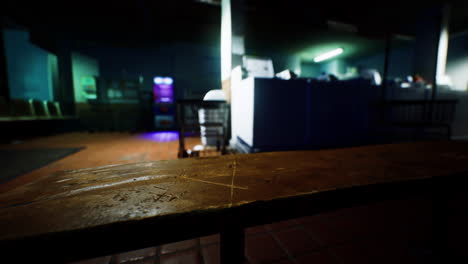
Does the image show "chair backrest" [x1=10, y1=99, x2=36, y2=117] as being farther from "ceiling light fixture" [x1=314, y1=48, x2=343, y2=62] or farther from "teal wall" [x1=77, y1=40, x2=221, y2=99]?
"ceiling light fixture" [x1=314, y1=48, x2=343, y2=62]

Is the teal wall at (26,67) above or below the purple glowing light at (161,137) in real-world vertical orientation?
above

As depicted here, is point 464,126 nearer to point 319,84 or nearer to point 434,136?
point 434,136

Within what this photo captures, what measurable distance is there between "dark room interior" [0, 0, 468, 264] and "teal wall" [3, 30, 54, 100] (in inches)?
1.7

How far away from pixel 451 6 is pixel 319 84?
5628 mm

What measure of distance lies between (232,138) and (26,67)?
28.2 ft

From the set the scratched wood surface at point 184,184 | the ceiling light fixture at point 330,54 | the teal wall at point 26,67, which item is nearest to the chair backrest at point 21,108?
the teal wall at point 26,67

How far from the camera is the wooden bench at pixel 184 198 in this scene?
318 mm

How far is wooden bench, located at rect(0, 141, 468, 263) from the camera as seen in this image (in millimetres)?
318

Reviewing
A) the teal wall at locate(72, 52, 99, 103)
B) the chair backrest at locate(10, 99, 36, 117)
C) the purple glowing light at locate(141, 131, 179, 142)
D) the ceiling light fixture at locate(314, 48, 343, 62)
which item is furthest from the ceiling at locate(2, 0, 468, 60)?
the purple glowing light at locate(141, 131, 179, 142)

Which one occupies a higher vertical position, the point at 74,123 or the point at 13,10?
the point at 13,10

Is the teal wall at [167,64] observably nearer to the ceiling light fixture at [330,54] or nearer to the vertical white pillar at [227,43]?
the vertical white pillar at [227,43]

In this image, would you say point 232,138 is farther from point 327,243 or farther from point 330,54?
point 330,54

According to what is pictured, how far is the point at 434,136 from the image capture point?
3223 millimetres

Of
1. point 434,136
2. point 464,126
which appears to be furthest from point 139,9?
point 464,126
